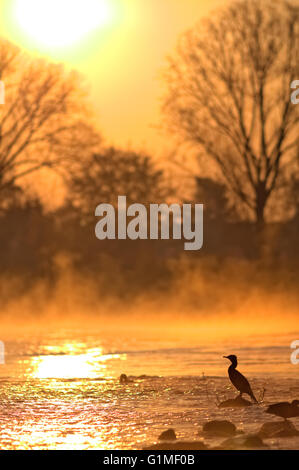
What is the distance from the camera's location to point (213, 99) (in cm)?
3722

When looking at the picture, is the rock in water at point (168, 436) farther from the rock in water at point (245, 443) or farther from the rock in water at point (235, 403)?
the rock in water at point (235, 403)

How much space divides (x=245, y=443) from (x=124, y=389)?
5070 mm

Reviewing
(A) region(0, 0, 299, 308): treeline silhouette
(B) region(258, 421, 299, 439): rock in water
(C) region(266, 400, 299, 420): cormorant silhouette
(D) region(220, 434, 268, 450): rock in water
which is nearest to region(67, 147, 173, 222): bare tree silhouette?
(A) region(0, 0, 299, 308): treeline silhouette

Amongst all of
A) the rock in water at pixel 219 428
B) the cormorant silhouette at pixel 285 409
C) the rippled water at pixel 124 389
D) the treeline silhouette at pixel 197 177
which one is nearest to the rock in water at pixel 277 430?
the rippled water at pixel 124 389

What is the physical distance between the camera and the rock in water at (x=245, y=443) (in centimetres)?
1165

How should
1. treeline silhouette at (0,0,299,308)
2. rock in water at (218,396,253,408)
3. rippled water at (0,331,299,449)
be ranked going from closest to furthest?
rippled water at (0,331,299,449)
rock in water at (218,396,253,408)
treeline silhouette at (0,0,299,308)

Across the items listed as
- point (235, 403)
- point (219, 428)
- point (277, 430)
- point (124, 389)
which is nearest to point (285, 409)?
point (277, 430)

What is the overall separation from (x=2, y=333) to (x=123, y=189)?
17854mm

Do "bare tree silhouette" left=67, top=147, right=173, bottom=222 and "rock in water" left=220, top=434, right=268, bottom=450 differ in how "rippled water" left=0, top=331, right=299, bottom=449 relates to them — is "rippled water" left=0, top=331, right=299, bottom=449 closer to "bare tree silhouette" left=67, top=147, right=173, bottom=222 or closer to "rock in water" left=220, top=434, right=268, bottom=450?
"rock in water" left=220, top=434, right=268, bottom=450

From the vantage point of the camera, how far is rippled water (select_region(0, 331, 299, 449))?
41.5 ft

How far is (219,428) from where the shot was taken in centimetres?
1261

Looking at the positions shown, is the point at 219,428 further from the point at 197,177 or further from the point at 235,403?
the point at 197,177

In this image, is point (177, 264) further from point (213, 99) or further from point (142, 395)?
point (142, 395)

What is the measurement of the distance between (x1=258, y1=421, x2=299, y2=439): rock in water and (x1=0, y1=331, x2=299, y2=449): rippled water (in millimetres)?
231
